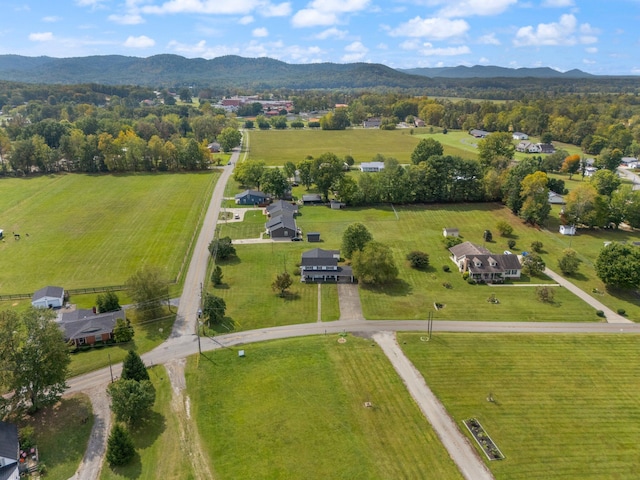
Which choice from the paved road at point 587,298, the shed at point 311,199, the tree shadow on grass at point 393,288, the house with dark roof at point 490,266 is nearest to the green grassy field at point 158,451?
the tree shadow on grass at point 393,288

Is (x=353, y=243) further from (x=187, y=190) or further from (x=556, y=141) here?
(x=556, y=141)

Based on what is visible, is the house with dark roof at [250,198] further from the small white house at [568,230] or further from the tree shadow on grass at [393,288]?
the small white house at [568,230]

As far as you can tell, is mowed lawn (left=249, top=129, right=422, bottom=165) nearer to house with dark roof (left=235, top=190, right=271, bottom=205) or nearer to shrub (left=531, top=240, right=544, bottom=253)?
house with dark roof (left=235, top=190, right=271, bottom=205)

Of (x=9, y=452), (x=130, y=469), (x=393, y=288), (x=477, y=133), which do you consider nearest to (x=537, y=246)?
(x=393, y=288)

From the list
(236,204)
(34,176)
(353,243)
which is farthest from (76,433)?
(34,176)

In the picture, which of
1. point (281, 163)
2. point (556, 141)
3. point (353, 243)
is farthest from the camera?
point (556, 141)
